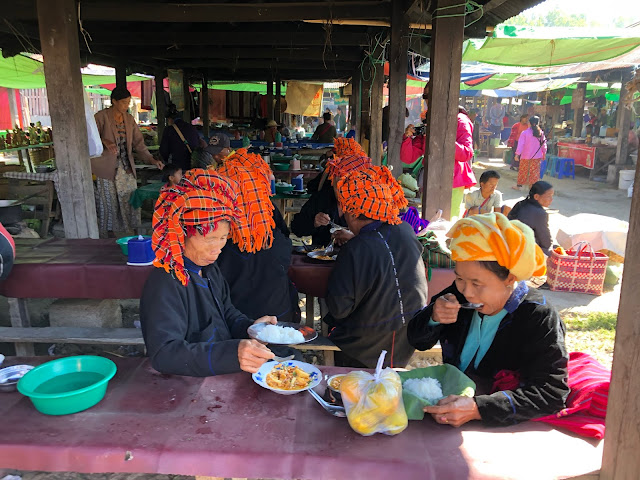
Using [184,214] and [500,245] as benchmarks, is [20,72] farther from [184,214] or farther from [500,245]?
[500,245]

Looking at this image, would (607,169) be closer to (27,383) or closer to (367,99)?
(367,99)

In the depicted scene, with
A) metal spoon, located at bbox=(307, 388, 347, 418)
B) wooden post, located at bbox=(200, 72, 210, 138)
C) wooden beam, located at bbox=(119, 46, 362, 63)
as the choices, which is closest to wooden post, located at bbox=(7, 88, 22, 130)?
wooden post, located at bbox=(200, 72, 210, 138)

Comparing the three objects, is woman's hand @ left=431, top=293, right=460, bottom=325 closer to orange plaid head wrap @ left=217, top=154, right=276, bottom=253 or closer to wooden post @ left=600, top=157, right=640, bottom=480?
wooden post @ left=600, top=157, right=640, bottom=480

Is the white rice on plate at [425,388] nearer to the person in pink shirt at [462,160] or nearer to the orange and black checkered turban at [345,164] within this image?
the orange and black checkered turban at [345,164]

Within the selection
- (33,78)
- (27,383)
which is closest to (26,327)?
(27,383)

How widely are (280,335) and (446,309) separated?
732mm

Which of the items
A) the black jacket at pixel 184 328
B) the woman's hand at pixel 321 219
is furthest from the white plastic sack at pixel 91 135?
the black jacket at pixel 184 328

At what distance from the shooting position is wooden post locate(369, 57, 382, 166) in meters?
8.27

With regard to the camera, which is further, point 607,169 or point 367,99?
point 607,169

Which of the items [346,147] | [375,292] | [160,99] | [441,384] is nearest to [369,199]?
[375,292]

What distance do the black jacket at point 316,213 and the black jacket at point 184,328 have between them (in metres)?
2.39

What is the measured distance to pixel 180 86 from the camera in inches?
529

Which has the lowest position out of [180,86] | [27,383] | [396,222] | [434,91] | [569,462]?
[569,462]

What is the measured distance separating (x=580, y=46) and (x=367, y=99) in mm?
4321
